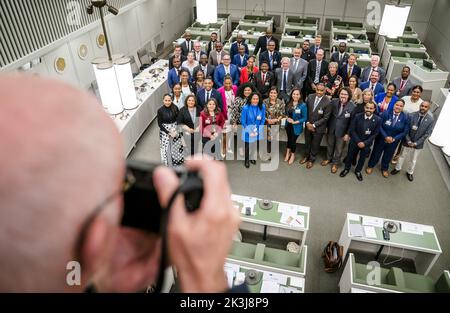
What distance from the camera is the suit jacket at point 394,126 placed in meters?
5.92

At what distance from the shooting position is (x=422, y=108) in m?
5.77

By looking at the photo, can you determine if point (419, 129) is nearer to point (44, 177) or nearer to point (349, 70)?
point (349, 70)

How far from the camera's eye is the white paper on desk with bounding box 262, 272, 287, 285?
403 centimetres

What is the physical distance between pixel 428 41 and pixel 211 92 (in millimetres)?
11013

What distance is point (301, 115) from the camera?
6328 mm

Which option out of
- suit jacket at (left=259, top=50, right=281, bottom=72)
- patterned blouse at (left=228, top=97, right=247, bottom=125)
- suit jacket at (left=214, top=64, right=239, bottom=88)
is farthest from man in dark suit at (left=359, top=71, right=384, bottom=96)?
suit jacket at (left=214, top=64, right=239, bottom=88)

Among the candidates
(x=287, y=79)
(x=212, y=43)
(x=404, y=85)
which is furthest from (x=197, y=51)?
(x=404, y=85)

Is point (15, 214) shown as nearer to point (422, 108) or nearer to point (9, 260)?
point (9, 260)

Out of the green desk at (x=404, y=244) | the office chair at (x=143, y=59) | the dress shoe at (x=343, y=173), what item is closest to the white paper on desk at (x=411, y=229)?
the green desk at (x=404, y=244)

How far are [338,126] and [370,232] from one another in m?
2.25

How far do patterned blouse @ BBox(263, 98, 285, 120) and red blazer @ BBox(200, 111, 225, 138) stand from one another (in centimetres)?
90

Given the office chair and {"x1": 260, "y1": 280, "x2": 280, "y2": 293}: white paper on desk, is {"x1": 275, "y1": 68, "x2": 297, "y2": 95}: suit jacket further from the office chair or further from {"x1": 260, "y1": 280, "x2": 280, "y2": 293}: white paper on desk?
{"x1": 260, "y1": 280, "x2": 280, "y2": 293}: white paper on desk

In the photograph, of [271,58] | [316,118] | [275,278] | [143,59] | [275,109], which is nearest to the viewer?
[275,278]
